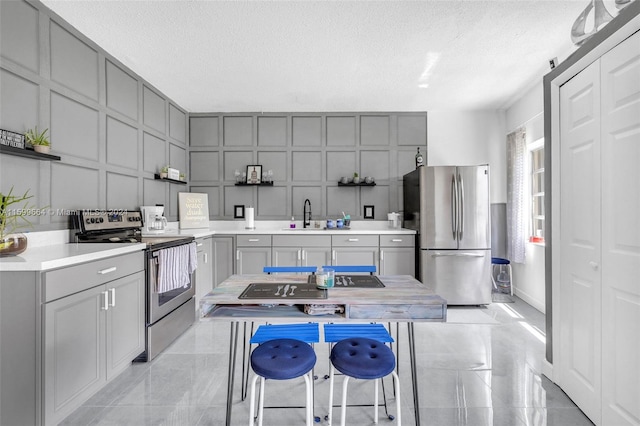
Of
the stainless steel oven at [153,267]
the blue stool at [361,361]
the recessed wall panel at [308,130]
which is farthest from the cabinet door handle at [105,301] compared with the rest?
the recessed wall panel at [308,130]

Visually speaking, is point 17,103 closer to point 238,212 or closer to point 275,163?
point 238,212

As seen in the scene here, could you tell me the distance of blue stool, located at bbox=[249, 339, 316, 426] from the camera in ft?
4.52

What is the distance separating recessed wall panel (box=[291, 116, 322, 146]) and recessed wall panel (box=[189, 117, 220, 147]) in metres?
1.26

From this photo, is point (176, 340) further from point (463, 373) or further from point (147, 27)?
point (147, 27)

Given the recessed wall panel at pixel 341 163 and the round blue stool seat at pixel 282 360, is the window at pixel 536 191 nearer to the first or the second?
the recessed wall panel at pixel 341 163

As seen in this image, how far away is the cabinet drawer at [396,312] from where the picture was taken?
4.70 feet

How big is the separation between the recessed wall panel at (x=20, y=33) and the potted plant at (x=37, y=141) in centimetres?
47

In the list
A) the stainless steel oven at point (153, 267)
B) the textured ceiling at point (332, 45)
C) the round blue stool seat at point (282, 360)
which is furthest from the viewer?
the stainless steel oven at point (153, 267)

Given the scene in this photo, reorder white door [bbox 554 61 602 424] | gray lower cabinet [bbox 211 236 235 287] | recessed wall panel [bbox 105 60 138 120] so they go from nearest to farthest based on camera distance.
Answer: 1. white door [bbox 554 61 602 424]
2. recessed wall panel [bbox 105 60 138 120]
3. gray lower cabinet [bbox 211 236 235 287]

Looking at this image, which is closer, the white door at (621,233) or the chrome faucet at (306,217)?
the white door at (621,233)

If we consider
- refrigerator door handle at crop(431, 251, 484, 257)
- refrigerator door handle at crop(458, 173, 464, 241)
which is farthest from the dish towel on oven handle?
refrigerator door handle at crop(458, 173, 464, 241)

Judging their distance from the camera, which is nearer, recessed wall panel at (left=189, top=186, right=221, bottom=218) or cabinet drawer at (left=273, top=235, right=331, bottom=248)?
cabinet drawer at (left=273, top=235, right=331, bottom=248)

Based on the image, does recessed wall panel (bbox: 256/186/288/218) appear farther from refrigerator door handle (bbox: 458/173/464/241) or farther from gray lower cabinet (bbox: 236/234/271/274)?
refrigerator door handle (bbox: 458/173/464/241)

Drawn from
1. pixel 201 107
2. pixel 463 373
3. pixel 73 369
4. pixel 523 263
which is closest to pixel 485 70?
pixel 523 263
